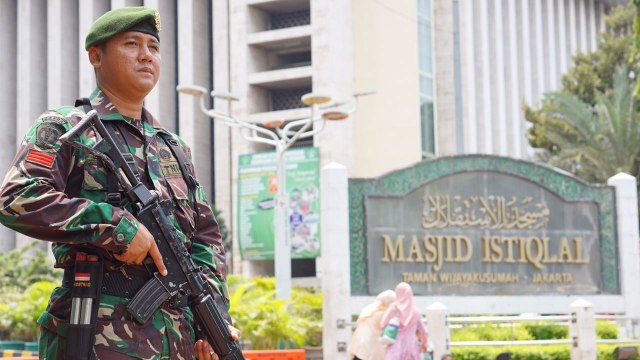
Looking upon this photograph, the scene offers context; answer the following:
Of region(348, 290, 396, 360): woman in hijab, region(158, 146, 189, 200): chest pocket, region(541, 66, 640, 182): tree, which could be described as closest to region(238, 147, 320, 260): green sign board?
region(541, 66, 640, 182): tree

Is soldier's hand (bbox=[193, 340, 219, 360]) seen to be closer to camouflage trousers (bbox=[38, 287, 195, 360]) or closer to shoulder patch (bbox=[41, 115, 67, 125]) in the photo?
camouflage trousers (bbox=[38, 287, 195, 360])

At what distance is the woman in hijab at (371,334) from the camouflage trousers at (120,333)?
8.96 m

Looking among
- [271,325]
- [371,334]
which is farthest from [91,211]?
[271,325]

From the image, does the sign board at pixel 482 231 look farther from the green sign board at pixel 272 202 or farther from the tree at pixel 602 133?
the green sign board at pixel 272 202

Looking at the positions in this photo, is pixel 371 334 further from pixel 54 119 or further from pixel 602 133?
pixel 602 133

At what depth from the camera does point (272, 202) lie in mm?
39688

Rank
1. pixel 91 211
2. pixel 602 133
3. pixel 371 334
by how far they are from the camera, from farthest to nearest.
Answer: pixel 602 133 → pixel 371 334 → pixel 91 211

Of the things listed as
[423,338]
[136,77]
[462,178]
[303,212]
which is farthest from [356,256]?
[303,212]

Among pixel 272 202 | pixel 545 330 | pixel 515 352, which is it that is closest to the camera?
pixel 515 352

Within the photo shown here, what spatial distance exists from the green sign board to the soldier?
36021 mm

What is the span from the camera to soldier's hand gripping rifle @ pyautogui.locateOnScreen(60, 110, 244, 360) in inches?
123

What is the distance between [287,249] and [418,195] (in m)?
4.84

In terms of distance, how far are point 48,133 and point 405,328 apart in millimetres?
8968

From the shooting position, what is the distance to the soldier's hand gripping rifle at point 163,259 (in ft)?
10.3
